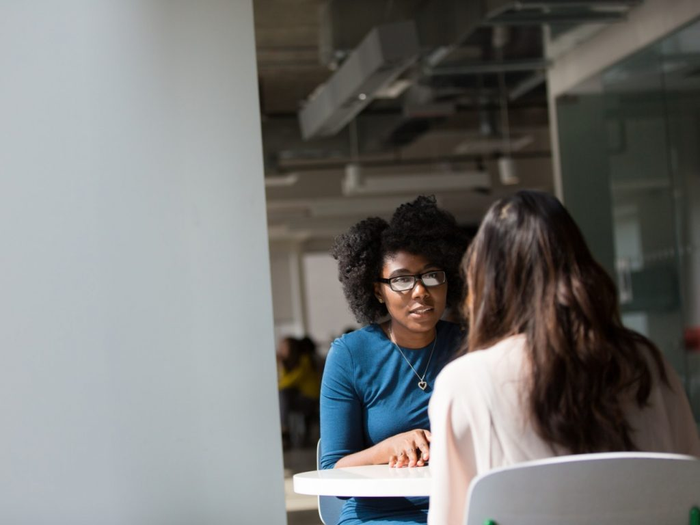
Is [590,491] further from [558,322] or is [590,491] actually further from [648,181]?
[648,181]

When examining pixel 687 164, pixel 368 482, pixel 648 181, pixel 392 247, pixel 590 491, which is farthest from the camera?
pixel 648 181

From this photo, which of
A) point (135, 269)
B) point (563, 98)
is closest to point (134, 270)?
point (135, 269)

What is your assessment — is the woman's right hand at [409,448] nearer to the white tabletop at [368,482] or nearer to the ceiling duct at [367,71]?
the white tabletop at [368,482]

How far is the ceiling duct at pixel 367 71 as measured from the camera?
18.2ft

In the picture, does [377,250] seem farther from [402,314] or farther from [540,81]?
[540,81]

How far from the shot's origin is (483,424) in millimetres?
1571

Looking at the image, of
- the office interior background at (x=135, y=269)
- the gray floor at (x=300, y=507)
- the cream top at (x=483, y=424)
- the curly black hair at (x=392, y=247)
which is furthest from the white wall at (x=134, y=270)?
the gray floor at (x=300, y=507)

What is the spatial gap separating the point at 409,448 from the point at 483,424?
80 cm

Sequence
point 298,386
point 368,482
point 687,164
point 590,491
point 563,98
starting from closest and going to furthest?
point 590,491, point 368,482, point 687,164, point 563,98, point 298,386

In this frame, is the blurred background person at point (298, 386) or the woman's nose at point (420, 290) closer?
the woman's nose at point (420, 290)

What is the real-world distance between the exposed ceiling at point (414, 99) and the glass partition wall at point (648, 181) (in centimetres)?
56

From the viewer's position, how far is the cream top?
5.14ft

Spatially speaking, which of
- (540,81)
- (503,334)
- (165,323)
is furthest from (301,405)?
(503,334)

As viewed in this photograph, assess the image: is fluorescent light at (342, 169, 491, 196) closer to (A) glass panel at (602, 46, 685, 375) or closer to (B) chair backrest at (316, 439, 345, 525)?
(A) glass panel at (602, 46, 685, 375)
